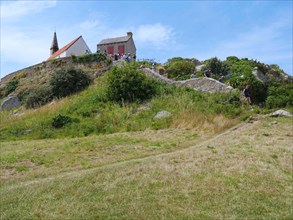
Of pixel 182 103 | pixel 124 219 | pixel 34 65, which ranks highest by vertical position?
pixel 34 65

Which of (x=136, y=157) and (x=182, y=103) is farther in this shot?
(x=182, y=103)

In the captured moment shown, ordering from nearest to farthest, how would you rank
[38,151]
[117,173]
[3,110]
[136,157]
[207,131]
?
1. [117,173]
2. [136,157]
3. [38,151]
4. [207,131]
5. [3,110]

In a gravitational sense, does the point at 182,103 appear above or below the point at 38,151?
above

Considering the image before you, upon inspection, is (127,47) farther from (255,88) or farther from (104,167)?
(104,167)

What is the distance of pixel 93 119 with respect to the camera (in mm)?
13961

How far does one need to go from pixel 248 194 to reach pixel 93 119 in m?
9.50

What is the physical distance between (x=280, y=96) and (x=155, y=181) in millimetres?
10468

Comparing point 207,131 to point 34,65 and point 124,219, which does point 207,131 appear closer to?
point 124,219

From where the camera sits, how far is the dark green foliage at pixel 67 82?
69.1ft

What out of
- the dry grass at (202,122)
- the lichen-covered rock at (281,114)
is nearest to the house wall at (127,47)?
the dry grass at (202,122)

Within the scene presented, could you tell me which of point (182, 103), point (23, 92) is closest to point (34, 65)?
point (23, 92)

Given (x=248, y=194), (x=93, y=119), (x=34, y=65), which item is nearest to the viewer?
(x=248, y=194)

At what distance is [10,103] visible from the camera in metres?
23.9

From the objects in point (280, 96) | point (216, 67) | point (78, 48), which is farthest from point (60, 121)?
point (78, 48)
